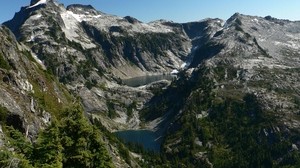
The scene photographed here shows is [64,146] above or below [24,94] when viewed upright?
below

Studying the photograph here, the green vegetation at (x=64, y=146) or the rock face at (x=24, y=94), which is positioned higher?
the rock face at (x=24, y=94)

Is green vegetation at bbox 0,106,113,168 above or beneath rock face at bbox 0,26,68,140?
beneath

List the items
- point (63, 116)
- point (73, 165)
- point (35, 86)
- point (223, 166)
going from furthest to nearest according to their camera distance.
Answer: point (223, 166) < point (35, 86) < point (63, 116) < point (73, 165)

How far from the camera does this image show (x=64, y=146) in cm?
3778

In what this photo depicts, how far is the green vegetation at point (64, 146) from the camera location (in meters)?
33.3

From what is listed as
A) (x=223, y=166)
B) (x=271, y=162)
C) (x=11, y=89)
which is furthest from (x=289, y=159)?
(x=11, y=89)

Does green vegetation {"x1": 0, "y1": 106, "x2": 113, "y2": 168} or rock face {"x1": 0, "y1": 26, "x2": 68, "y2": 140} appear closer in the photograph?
green vegetation {"x1": 0, "y1": 106, "x2": 113, "y2": 168}

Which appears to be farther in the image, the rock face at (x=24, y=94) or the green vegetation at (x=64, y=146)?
the rock face at (x=24, y=94)

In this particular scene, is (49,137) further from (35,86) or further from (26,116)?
(35,86)

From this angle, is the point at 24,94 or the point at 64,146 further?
the point at 24,94

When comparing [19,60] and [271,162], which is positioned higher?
[19,60]

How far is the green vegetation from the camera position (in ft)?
109

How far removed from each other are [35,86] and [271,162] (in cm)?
11820

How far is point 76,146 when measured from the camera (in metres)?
38.2
